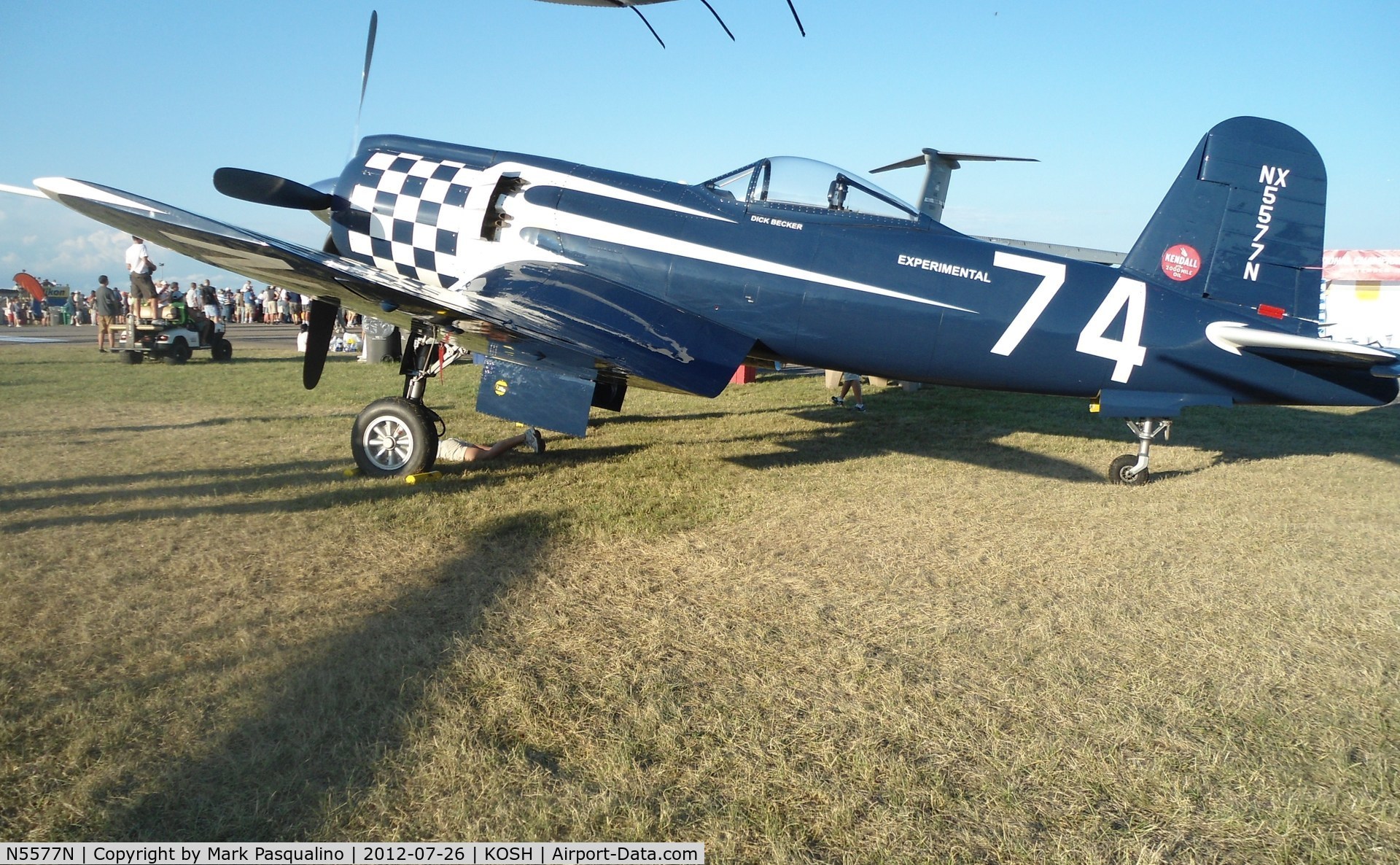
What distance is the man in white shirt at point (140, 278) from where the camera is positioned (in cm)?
1343

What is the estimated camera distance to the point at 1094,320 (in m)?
6.01

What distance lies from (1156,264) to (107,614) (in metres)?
7.19

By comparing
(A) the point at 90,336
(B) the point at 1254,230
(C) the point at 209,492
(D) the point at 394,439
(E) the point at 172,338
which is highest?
(B) the point at 1254,230

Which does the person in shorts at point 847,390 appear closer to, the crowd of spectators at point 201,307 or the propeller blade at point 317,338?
the propeller blade at point 317,338

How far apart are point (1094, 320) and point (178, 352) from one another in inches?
550

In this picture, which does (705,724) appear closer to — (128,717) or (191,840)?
(191,840)

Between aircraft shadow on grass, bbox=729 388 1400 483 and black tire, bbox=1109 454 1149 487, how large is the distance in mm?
Result: 159

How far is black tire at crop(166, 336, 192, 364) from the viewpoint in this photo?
1349 cm

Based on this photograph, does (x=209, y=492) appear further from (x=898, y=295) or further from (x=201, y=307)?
(x=201, y=307)

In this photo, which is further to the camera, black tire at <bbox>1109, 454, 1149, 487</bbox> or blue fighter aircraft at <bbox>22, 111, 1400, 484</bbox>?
black tire at <bbox>1109, 454, 1149, 487</bbox>

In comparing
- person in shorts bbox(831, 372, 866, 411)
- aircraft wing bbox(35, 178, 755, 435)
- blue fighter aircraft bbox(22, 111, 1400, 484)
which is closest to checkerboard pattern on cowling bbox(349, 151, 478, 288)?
blue fighter aircraft bbox(22, 111, 1400, 484)

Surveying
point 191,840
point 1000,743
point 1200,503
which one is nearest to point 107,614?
point 191,840

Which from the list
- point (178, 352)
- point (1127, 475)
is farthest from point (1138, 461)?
point (178, 352)

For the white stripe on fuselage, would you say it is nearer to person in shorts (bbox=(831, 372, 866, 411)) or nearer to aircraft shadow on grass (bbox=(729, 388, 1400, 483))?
aircraft shadow on grass (bbox=(729, 388, 1400, 483))
